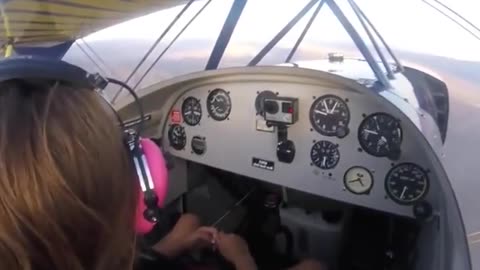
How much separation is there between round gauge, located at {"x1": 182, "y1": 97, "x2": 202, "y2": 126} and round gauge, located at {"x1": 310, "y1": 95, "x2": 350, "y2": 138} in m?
0.56

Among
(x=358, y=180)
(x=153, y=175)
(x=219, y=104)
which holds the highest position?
(x=153, y=175)

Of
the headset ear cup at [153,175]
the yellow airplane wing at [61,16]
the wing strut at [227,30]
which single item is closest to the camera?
the headset ear cup at [153,175]

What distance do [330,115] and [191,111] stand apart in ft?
2.25

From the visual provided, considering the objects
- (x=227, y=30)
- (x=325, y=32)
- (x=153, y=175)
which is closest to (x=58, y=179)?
(x=153, y=175)

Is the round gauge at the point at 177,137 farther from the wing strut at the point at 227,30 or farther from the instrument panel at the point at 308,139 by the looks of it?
the wing strut at the point at 227,30

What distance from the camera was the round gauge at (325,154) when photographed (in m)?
2.05

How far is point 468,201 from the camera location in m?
2.76

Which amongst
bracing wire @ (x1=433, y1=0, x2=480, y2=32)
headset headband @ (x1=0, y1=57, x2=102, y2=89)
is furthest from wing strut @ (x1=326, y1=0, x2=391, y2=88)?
headset headband @ (x1=0, y1=57, x2=102, y2=89)

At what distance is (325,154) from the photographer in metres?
2.07

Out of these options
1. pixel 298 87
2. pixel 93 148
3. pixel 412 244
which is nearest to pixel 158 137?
pixel 298 87

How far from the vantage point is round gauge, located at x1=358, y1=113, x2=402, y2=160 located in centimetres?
189

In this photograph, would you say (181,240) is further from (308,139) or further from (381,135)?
(381,135)

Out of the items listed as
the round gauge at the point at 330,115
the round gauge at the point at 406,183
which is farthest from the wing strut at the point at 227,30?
the round gauge at the point at 406,183

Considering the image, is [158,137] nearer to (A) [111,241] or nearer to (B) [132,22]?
(B) [132,22]
